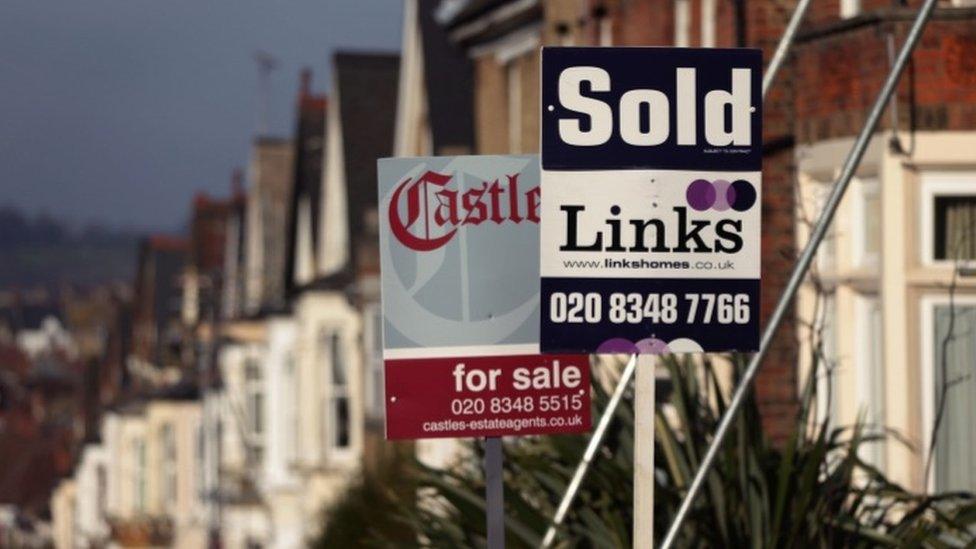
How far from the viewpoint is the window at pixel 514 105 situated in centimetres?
2433

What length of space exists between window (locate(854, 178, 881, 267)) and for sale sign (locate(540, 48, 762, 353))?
5830 mm

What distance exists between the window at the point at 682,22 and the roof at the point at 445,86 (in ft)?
37.1

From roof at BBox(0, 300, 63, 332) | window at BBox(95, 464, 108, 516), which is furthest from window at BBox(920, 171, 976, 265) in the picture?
roof at BBox(0, 300, 63, 332)

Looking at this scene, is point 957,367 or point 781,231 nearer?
point 957,367

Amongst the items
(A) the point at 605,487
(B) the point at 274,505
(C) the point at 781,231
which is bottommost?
(B) the point at 274,505

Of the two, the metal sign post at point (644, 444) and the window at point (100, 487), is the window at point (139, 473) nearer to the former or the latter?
the window at point (100, 487)

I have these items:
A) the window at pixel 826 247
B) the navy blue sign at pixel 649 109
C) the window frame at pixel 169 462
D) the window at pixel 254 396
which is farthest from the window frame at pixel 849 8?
the window frame at pixel 169 462

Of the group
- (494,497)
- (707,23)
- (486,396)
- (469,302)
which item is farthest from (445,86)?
(494,497)

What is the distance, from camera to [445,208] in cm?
913

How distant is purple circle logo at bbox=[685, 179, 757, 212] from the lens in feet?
27.3

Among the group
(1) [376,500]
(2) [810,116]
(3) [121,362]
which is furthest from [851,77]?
(3) [121,362]

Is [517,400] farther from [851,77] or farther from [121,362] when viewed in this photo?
[121,362]

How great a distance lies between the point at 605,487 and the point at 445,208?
2.43 meters

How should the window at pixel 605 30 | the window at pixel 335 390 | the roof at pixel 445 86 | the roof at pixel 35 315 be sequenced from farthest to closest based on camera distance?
1. the roof at pixel 35 315
2. the window at pixel 335 390
3. the roof at pixel 445 86
4. the window at pixel 605 30
